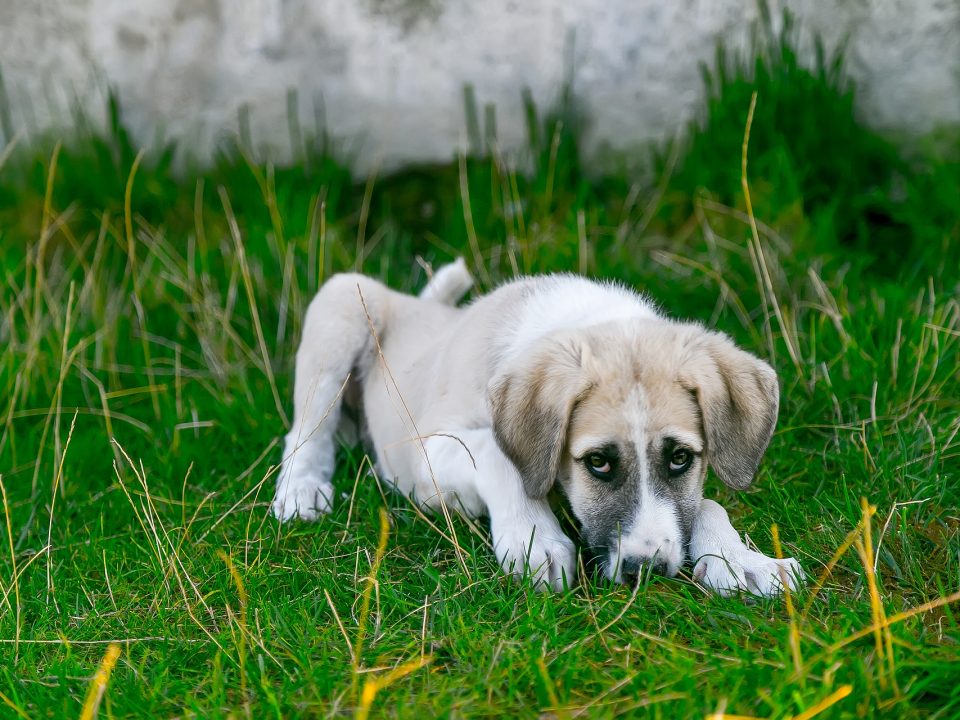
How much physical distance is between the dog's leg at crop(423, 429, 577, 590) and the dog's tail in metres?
1.44

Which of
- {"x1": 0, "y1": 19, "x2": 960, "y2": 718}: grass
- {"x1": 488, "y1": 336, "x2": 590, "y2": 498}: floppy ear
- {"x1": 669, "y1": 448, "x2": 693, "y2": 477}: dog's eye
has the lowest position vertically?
{"x1": 0, "y1": 19, "x2": 960, "y2": 718}: grass

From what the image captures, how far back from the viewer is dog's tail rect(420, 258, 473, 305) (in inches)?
201

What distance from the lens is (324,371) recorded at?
4664mm

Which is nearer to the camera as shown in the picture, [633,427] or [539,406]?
[633,427]

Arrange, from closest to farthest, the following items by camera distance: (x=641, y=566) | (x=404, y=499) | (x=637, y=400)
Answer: (x=641, y=566) → (x=637, y=400) → (x=404, y=499)

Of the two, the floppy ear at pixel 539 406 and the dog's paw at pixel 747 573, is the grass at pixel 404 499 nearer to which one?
the dog's paw at pixel 747 573

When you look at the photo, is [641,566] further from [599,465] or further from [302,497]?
[302,497]

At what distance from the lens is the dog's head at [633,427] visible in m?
3.21

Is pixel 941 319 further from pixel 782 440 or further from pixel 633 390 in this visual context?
pixel 633 390

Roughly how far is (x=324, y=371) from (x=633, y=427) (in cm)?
184

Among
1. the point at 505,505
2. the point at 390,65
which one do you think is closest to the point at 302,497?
the point at 505,505

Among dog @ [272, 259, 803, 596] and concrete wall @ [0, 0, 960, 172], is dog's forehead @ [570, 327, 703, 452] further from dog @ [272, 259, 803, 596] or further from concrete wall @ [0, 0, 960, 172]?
concrete wall @ [0, 0, 960, 172]

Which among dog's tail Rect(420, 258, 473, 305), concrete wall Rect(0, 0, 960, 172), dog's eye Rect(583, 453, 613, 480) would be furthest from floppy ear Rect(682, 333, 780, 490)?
concrete wall Rect(0, 0, 960, 172)

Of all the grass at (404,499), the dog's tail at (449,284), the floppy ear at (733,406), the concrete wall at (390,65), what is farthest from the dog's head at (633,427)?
the concrete wall at (390,65)
